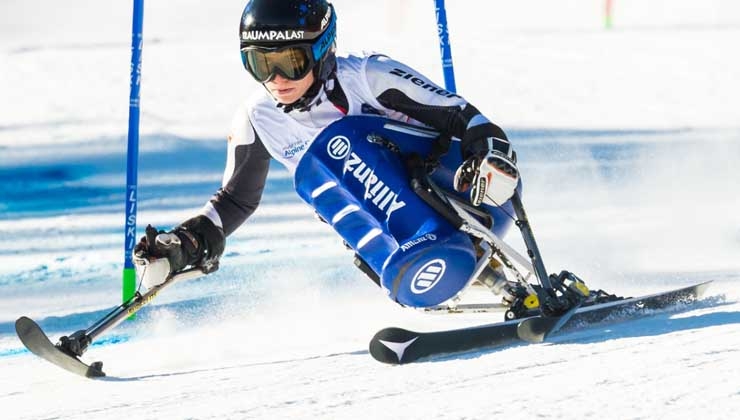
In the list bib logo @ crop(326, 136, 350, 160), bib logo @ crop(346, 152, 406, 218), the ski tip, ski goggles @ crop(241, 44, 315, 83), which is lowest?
the ski tip

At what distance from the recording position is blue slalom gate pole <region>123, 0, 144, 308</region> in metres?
6.14

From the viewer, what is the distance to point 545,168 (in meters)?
9.43

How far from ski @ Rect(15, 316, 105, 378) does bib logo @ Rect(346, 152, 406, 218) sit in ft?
4.29

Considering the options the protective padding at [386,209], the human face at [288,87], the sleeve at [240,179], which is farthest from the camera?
the sleeve at [240,179]

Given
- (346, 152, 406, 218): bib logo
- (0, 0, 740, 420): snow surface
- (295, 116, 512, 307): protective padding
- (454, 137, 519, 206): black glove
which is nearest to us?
(0, 0, 740, 420): snow surface

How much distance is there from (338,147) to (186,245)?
822 millimetres

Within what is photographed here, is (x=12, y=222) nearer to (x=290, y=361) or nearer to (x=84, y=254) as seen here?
(x=84, y=254)

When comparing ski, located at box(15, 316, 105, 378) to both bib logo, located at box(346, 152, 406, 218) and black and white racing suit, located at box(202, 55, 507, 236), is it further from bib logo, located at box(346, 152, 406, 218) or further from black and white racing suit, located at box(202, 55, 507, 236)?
bib logo, located at box(346, 152, 406, 218)

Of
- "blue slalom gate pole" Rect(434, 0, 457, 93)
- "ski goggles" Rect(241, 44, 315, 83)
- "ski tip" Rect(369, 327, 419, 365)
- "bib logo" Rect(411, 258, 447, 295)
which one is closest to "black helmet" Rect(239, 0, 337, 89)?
"ski goggles" Rect(241, 44, 315, 83)

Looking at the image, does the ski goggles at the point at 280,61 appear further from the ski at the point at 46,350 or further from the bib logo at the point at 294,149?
the ski at the point at 46,350

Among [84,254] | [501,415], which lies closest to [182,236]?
[501,415]

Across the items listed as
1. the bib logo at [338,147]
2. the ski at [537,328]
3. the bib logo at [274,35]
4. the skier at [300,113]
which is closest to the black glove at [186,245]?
the skier at [300,113]

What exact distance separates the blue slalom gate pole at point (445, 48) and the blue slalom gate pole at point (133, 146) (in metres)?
1.68

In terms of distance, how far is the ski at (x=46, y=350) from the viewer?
15.5 feet
